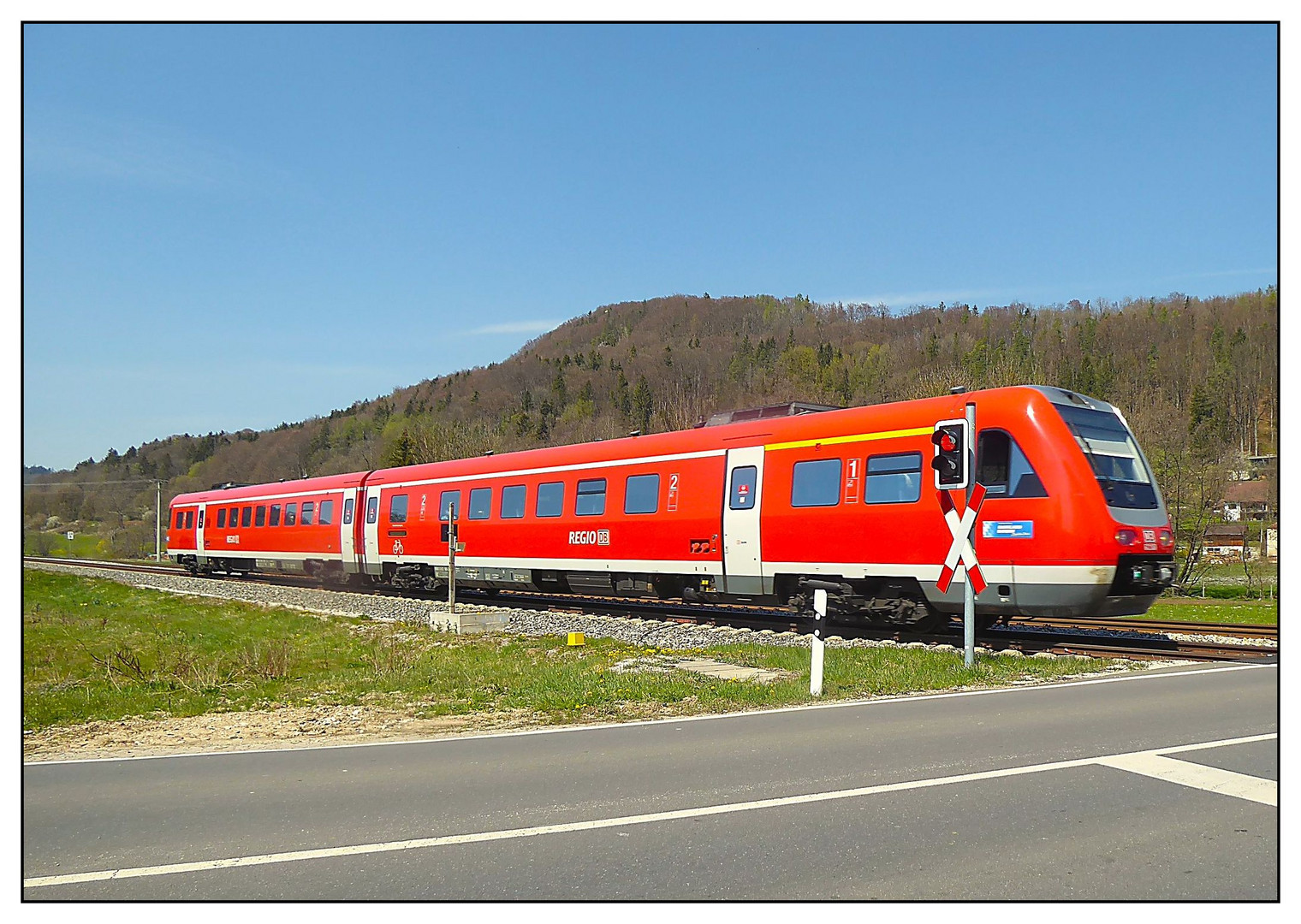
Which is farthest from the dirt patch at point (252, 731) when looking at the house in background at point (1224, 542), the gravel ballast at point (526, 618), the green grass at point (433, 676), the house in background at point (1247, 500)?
the house in background at point (1247, 500)

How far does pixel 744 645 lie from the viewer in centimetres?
1531

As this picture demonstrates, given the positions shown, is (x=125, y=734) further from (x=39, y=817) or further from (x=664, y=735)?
(x=664, y=735)

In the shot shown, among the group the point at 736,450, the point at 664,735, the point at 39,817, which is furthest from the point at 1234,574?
the point at 39,817

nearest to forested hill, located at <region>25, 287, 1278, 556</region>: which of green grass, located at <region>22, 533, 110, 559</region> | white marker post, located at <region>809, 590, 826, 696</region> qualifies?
green grass, located at <region>22, 533, 110, 559</region>

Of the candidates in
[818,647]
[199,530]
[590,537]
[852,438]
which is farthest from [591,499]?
[199,530]

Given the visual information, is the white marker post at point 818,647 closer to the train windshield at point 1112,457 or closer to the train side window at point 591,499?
the train windshield at point 1112,457

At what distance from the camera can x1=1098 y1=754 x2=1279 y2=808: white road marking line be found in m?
6.52

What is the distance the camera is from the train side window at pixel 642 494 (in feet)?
65.8

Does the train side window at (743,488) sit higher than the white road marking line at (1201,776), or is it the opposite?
the train side window at (743,488)

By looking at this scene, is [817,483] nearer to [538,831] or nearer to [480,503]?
[480,503]

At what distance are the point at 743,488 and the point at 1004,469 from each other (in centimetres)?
495

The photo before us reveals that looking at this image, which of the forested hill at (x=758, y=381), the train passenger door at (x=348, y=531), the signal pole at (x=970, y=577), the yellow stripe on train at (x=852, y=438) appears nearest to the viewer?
the signal pole at (x=970, y=577)

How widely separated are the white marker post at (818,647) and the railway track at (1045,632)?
15.1 ft

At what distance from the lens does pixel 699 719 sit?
9492 millimetres
